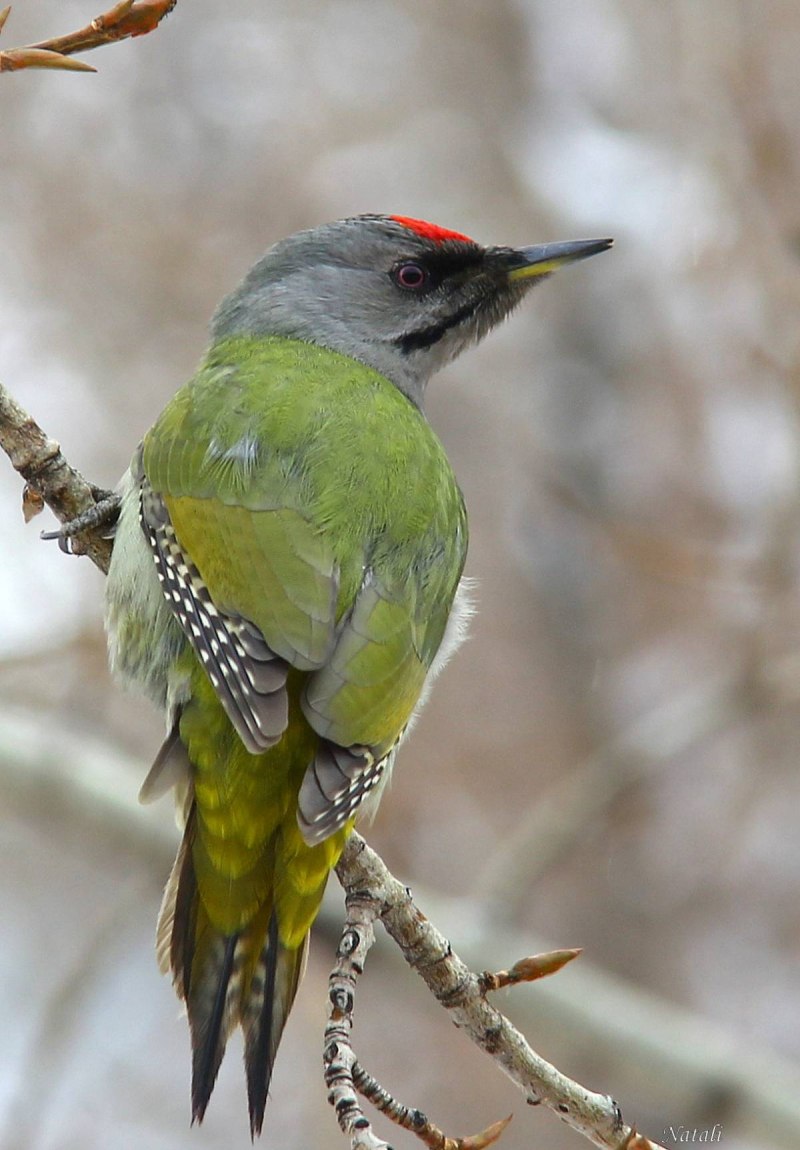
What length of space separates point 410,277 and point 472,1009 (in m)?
2.70

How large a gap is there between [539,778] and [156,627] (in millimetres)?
4869

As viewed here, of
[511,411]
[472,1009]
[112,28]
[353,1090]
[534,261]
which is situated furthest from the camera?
[511,411]

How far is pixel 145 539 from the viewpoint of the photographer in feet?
13.4

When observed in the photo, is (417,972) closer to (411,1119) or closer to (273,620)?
(411,1119)

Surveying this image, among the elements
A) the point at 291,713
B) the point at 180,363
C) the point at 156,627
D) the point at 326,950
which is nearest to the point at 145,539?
the point at 156,627

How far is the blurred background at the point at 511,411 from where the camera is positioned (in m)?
7.88

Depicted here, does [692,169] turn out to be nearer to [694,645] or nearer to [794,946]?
[694,645]

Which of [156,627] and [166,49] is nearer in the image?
[156,627]

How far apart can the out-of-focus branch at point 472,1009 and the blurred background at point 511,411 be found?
134 inches

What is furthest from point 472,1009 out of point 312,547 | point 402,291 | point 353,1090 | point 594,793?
point 402,291

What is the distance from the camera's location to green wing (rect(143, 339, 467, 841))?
3.54 metres

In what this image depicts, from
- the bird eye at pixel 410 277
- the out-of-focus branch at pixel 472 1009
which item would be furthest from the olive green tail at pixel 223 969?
the bird eye at pixel 410 277

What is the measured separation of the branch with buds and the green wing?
0.29m

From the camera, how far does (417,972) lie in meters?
3.63
